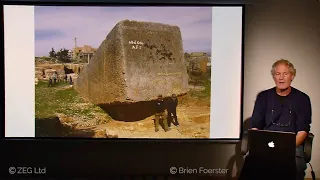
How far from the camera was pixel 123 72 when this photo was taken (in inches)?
158

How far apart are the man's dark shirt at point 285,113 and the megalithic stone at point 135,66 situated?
2.76 ft

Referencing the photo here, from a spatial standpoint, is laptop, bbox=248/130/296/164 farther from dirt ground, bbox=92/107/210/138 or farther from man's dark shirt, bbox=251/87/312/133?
dirt ground, bbox=92/107/210/138

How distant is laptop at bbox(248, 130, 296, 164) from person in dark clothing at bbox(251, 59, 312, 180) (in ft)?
1.15

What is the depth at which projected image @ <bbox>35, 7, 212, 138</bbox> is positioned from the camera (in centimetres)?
402

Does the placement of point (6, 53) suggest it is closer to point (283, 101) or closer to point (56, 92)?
point (56, 92)

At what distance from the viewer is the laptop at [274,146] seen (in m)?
3.24

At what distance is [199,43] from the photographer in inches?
159

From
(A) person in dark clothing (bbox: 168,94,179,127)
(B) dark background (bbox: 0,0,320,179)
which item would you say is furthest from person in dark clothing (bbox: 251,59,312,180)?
(A) person in dark clothing (bbox: 168,94,179,127)

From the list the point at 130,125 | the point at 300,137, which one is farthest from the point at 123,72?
the point at 300,137

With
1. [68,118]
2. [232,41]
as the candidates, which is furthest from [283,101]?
[68,118]

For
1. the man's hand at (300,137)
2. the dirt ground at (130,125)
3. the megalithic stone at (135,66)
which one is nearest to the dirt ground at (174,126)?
the dirt ground at (130,125)

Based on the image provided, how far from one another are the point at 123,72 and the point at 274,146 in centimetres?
169

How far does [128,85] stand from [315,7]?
2.14 metres

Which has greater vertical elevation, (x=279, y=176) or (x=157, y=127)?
(x=157, y=127)
